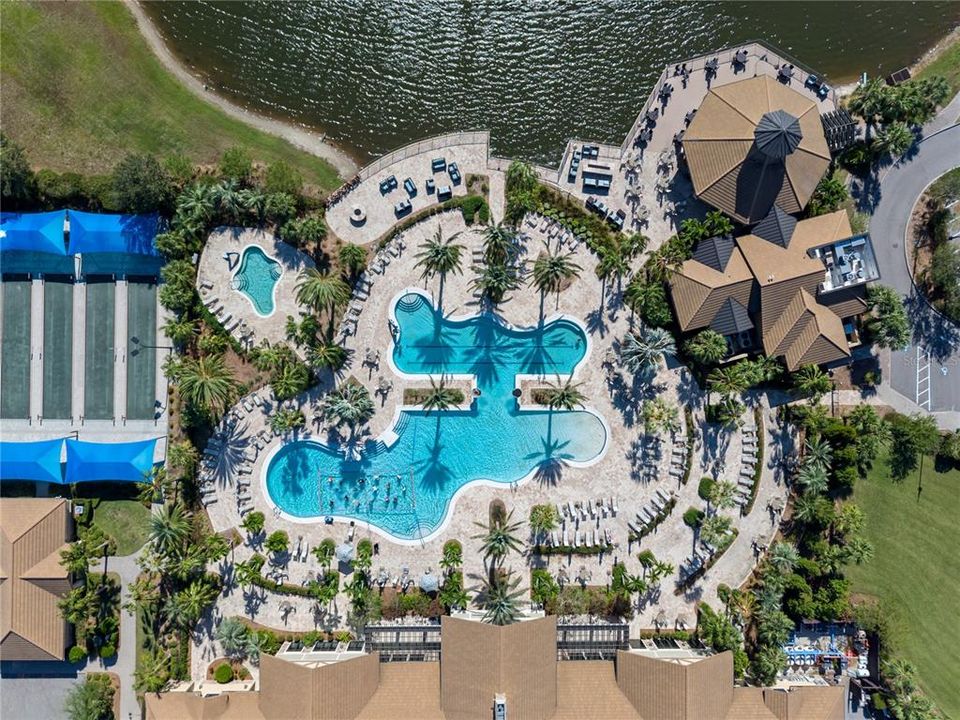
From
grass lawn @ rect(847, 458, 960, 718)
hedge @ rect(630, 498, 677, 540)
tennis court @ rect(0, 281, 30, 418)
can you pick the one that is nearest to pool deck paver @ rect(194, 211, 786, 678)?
hedge @ rect(630, 498, 677, 540)

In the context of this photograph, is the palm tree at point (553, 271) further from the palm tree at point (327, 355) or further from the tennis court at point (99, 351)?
the tennis court at point (99, 351)

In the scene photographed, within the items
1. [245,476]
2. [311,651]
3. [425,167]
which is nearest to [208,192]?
[425,167]

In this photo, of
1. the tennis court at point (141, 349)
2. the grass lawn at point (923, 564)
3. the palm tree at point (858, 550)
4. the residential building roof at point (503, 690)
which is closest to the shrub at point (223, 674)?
the residential building roof at point (503, 690)

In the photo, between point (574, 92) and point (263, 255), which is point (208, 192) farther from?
point (574, 92)

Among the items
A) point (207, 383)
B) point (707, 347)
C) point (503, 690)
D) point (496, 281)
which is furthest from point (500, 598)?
point (207, 383)

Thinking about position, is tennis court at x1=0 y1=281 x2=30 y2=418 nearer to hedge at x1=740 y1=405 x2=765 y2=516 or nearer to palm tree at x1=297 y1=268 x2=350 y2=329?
palm tree at x1=297 y1=268 x2=350 y2=329

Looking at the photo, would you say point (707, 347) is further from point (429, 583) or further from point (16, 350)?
point (16, 350)
